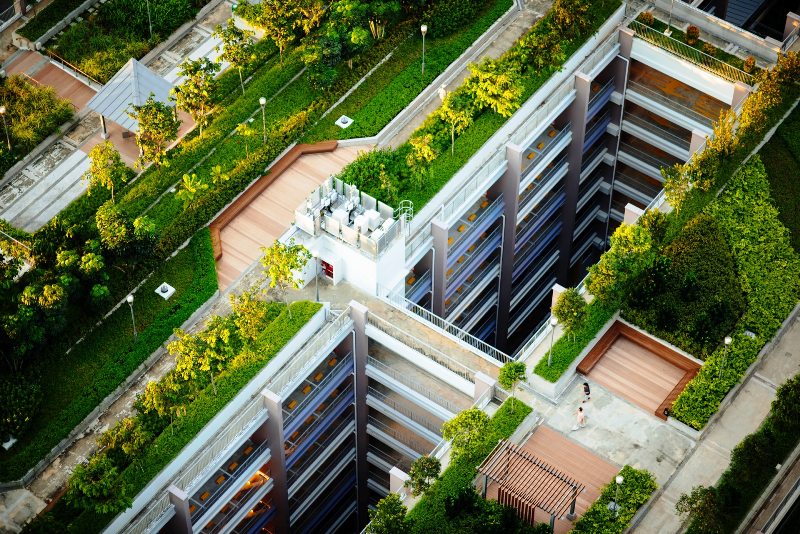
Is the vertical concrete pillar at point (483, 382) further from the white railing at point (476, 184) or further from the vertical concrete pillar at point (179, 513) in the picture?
the vertical concrete pillar at point (179, 513)

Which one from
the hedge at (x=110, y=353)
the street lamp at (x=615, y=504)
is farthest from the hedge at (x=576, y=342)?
the hedge at (x=110, y=353)

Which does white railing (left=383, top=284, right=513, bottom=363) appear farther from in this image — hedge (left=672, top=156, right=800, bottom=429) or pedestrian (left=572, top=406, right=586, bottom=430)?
hedge (left=672, top=156, right=800, bottom=429)

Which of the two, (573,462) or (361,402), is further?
(361,402)

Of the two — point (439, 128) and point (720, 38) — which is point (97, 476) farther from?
point (720, 38)

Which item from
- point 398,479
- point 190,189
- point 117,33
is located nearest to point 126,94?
point 117,33

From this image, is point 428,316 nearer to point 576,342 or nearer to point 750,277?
point 576,342

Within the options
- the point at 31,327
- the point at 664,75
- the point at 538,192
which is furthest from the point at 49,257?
the point at 664,75
